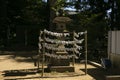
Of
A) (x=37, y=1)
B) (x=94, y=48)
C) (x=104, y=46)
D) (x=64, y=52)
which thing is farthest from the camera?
(x=37, y=1)

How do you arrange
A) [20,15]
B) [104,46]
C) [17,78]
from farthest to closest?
[20,15] < [104,46] < [17,78]

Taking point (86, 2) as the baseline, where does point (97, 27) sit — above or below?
below

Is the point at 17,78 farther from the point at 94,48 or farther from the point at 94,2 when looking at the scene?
the point at 94,2

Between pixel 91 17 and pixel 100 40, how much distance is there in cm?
228

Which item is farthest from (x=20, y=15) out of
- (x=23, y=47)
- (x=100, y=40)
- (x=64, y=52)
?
(x=64, y=52)

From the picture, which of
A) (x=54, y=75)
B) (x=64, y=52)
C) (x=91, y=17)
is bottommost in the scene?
(x=54, y=75)

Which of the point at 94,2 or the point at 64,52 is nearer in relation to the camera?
the point at 64,52

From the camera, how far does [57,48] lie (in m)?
13.3

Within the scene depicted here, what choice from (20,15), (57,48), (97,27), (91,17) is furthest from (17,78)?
(20,15)

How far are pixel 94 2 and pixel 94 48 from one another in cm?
842

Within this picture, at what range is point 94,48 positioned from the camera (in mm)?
22625

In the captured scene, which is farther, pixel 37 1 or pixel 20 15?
pixel 20 15

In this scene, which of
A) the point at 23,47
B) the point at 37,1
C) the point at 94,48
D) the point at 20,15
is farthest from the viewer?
the point at 20,15

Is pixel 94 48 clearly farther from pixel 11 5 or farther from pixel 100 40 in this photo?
pixel 11 5
